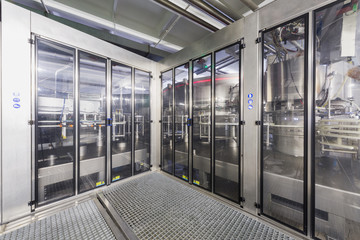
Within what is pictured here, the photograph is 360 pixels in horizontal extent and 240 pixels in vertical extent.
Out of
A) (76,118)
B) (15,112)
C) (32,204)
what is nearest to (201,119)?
(76,118)

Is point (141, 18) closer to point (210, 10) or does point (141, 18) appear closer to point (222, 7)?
point (210, 10)

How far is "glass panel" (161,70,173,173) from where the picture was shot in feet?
11.3

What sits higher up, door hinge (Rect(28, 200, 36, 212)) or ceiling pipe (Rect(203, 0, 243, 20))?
ceiling pipe (Rect(203, 0, 243, 20))

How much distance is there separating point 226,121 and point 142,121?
1969 mm

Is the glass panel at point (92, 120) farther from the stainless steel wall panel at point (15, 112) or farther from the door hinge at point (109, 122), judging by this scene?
the stainless steel wall panel at point (15, 112)

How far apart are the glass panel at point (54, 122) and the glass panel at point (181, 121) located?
1.96m

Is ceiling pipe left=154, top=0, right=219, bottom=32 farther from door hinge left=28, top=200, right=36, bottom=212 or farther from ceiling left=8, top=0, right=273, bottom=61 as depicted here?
door hinge left=28, top=200, right=36, bottom=212

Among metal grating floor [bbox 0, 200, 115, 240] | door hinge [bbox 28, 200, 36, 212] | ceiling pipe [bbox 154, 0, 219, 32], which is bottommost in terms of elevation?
door hinge [bbox 28, 200, 36, 212]

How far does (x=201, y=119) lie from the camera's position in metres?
2.86

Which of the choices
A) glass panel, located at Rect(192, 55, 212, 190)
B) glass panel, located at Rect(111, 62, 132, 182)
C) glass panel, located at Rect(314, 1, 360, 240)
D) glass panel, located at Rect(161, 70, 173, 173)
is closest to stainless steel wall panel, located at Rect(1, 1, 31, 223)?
glass panel, located at Rect(111, 62, 132, 182)

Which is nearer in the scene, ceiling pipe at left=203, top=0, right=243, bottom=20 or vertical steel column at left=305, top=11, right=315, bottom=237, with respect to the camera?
vertical steel column at left=305, top=11, right=315, bottom=237

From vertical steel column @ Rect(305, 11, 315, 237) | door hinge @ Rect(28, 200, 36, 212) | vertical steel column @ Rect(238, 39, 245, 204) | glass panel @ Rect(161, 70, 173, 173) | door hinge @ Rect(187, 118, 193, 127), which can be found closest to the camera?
vertical steel column @ Rect(305, 11, 315, 237)

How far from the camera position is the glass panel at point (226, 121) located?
2387 mm

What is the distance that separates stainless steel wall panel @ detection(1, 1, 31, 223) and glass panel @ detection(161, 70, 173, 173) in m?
2.33
